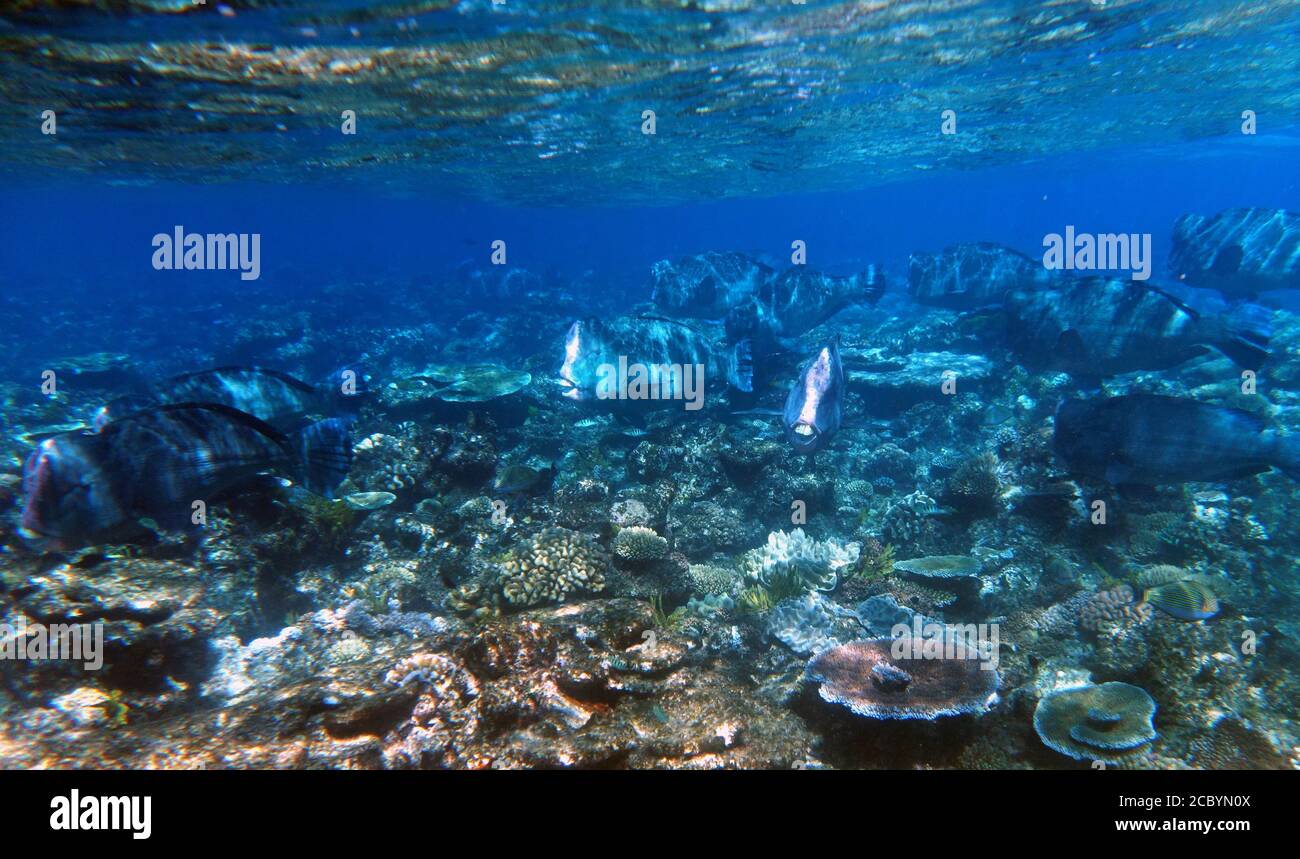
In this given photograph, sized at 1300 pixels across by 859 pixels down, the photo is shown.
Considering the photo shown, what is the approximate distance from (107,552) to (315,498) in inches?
85.4

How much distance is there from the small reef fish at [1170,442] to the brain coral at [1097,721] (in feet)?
11.4

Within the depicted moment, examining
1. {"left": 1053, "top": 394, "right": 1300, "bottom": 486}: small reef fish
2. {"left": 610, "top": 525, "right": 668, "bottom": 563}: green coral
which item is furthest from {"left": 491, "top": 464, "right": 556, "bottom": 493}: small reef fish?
{"left": 1053, "top": 394, "right": 1300, "bottom": 486}: small reef fish

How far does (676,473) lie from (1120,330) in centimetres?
885

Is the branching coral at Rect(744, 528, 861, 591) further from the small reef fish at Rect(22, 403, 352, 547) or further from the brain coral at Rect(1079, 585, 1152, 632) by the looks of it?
the small reef fish at Rect(22, 403, 352, 547)

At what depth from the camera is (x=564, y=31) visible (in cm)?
1098

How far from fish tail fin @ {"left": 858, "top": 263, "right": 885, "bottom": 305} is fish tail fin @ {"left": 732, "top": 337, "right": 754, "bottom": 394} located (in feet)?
22.7

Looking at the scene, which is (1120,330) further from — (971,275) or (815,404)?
(815,404)

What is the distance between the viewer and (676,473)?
362 inches

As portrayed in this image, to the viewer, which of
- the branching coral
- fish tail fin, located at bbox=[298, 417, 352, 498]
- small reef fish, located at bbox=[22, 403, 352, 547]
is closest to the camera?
small reef fish, located at bbox=[22, 403, 352, 547]

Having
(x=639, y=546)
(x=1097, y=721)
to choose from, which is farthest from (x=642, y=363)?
(x=1097, y=721)

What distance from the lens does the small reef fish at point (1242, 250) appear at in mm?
13094

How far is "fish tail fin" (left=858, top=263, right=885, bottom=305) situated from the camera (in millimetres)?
15648
